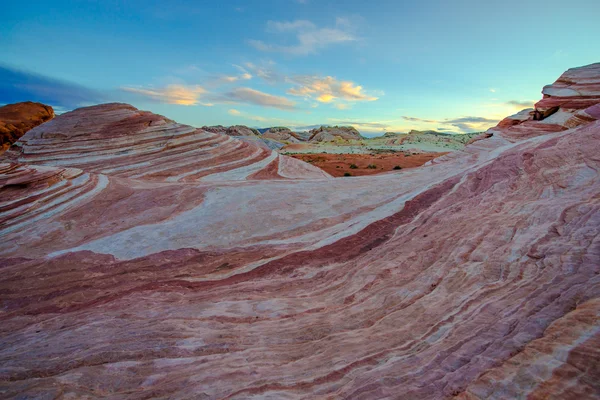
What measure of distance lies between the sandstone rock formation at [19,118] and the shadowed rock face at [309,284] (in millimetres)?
33480

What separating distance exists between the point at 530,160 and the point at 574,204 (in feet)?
12.9

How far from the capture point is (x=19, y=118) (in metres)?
40.4

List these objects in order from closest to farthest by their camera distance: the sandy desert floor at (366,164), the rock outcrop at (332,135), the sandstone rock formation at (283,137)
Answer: the sandy desert floor at (366,164), the sandstone rock formation at (283,137), the rock outcrop at (332,135)

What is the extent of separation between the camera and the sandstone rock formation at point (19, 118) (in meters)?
35.8

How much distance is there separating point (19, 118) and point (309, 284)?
5072 cm

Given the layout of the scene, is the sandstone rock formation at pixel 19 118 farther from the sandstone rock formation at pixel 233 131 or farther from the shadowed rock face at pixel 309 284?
the sandstone rock formation at pixel 233 131

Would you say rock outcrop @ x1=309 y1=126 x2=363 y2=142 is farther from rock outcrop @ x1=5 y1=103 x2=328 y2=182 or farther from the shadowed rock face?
the shadowed rock face

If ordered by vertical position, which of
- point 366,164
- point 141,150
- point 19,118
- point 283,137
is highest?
point 283,137

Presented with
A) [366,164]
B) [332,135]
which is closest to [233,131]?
[332,135]

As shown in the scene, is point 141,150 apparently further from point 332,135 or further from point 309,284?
point 332,135

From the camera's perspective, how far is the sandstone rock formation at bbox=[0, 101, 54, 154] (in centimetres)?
3581

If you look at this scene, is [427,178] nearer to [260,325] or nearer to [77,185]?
[260,325]

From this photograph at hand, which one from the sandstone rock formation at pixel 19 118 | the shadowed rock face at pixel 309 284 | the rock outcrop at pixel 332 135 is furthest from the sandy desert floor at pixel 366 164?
the rock outcrop at pixel 332 135

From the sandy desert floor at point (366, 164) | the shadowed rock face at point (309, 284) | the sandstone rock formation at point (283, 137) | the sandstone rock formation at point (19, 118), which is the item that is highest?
the sandstone rock formation at point (283, 137)
